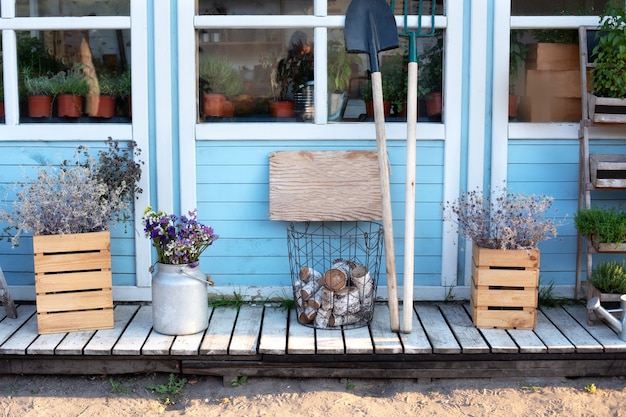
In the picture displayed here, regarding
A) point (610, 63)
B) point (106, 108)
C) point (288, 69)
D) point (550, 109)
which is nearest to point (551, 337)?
point (550, 109)

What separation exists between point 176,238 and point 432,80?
164cm

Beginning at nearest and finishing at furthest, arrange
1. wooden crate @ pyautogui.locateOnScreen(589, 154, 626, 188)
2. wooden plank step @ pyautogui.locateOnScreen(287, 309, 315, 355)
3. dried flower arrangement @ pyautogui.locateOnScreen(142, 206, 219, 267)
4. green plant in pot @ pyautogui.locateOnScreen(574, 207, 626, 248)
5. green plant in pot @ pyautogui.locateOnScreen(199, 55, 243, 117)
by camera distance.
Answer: wooden plank step @ pyautogui.locateOnScreen(287, 309, 315, 355) → dried flower arrangement @ pyautogui.locateOnScreen(142, 206, 219, 267) → green plant in pot @ pyautogui.locateOnScreen(574, 207, 626, 248) → wooden crate @ pyautogui.locateOnScreen(589, 154, 626, 188) → green plant in pot @ pyautogui.locateOnScreen(199, 55, 243, 117)

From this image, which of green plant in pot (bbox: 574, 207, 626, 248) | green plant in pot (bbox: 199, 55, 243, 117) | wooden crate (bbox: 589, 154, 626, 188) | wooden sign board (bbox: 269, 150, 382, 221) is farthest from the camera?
green plant in pot (bbox: 199, 55, 243, 117)

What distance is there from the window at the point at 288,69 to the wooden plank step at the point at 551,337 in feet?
3.97

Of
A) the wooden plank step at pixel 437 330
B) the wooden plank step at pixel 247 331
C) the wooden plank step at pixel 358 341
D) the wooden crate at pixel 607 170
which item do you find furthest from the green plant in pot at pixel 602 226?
the wooden plank step at pixel 247 331

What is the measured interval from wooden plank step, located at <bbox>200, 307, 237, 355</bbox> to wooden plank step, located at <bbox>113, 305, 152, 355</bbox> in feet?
0.98

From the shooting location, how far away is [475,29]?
12.7 ft

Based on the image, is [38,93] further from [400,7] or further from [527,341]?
[527,341]

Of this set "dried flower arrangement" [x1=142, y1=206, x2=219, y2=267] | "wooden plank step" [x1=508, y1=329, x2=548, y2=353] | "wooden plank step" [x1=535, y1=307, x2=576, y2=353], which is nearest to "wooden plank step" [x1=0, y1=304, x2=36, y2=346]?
"dried flower arrangement" [x1=142, y1=206, x2=219, y2=267]

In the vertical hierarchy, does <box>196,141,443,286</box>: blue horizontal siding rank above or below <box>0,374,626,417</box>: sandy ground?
above

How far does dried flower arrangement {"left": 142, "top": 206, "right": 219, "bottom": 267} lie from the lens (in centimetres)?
339

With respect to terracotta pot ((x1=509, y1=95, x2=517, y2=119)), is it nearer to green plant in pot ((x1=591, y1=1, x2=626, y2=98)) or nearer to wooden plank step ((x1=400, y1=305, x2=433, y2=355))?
green plant in pot ((x1=591, y1=1, x2=626, y2=98))

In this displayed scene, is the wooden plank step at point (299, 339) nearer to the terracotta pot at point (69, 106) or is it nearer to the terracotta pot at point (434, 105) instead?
the terracotta pot at point (434, 105)

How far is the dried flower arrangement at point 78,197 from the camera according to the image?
11.4 feet
